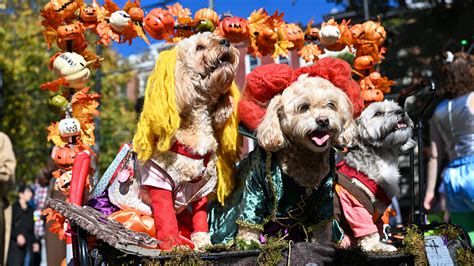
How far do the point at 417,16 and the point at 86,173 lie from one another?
37.9 ft

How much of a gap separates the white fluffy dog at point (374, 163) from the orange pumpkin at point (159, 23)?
4.68 ft

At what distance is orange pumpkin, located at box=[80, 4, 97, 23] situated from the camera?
402 cm

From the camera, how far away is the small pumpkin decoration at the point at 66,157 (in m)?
3.91

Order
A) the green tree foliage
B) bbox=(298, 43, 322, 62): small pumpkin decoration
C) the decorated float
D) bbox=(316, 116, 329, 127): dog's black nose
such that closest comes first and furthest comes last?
the decorated float < bbox=(316, 116, 329, 127): dog's black nose < bbox=(298, 43, 322, 62): small pumpkin decoration < the green tree foliage

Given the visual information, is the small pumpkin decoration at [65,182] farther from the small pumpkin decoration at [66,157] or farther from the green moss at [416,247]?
the green moss at [416,247]

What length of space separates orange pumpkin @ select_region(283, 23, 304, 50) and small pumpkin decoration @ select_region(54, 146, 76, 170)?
1.69m

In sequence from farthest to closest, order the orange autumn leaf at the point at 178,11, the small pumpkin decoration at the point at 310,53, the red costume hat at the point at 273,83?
the small pumpkin decoration at the point at 310,53, the orange autumn leaf at the point at 178,11, the red costume hat at the point at 273,83

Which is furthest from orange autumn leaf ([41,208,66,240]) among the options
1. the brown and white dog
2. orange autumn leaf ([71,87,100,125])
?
orange autumn leaf ([71,87,100,125])

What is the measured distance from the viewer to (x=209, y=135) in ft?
11.6

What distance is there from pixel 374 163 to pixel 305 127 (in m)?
1.02

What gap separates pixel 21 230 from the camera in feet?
25.6

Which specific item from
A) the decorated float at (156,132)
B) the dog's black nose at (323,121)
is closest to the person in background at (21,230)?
the decorated float at (156,132)

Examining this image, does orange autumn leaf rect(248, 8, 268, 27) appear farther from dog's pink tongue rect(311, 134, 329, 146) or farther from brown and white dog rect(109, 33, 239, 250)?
dog's pink tongue rect(311, 134, 329, 146)

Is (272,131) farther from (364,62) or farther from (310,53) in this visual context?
(364,62)
